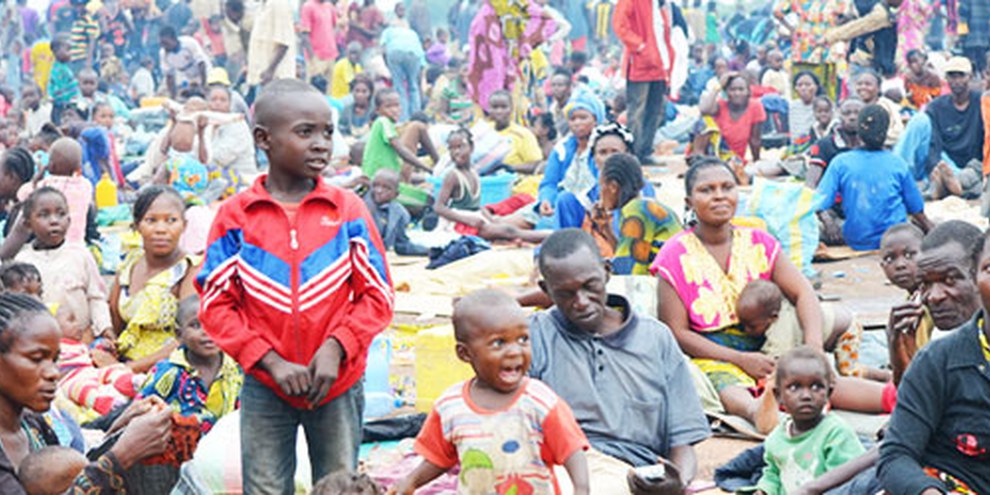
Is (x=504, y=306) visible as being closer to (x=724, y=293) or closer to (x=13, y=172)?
(x=724, y=293)

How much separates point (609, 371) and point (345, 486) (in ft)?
5.15

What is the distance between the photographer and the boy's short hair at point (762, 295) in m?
5.63

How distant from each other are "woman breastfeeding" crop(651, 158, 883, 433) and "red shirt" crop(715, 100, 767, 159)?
264 inches

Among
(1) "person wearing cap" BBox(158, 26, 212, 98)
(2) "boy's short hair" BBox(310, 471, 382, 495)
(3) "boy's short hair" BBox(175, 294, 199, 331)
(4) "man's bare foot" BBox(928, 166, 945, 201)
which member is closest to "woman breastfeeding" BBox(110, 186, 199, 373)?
(3) "boy's short hair" BBox(175, 294, 199, 331)

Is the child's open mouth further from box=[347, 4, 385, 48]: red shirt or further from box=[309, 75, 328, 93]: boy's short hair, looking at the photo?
box=[347, 4, 385, 48]: red shirt

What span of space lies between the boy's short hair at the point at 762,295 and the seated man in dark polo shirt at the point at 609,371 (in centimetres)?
104

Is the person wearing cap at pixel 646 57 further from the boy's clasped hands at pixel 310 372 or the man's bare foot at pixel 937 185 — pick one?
the boy's clasped hands at pixel 310 372

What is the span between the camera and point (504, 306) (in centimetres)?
379

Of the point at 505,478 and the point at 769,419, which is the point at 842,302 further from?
the point at 505,478

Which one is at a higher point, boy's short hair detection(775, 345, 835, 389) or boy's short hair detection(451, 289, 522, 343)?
boy's short hair detection(451, 289, 522, 343)

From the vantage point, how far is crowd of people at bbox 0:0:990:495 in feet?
12.2

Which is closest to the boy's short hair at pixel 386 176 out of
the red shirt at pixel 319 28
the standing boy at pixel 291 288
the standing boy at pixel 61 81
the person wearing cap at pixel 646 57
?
the person wearing cap at pixel 646 57

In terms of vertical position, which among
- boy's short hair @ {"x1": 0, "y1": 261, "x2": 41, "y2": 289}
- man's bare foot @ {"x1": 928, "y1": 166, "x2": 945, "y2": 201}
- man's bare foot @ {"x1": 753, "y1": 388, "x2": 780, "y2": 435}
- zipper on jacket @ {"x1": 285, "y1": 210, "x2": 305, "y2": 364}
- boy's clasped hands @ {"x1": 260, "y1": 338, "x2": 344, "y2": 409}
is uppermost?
zipper on jacket @ {"x1": 285, "y1": 210, "x2": 305, "y2": 364}

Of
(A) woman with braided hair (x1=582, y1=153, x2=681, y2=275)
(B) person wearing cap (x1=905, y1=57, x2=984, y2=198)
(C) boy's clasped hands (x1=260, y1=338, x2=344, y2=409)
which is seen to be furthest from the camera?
(B) person wearing cap (x1=905, y1=57, x2=984, y2=198)
